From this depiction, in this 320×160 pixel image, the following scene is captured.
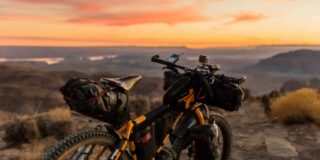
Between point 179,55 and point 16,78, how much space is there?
168 metres

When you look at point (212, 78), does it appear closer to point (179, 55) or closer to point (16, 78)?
point (179, 55)

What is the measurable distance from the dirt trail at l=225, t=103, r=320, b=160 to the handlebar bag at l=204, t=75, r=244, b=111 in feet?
9.25

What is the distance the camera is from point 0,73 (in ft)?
552

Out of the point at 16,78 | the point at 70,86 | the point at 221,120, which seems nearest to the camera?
the point at 70,86

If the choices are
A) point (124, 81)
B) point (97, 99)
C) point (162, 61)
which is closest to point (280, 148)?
point (162, 61)

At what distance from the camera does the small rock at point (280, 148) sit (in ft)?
24.3

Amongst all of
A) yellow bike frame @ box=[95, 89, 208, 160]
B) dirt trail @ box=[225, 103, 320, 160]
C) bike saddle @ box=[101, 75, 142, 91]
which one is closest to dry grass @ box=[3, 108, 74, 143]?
dirt trail @ box=[225, 103, 320, 160]

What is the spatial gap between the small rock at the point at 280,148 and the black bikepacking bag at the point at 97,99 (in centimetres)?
448

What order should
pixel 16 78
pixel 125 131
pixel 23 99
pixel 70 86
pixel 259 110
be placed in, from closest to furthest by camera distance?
pixel 70 86, pixel 125 131, pixel 259 110, pixel 23 99, pixel 16 78

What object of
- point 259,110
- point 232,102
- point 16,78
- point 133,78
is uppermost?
point 133,78

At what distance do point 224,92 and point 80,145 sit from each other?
5.45ft

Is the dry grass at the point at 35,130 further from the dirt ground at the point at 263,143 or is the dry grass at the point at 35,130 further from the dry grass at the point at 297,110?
the dry grass at the point at 297,110

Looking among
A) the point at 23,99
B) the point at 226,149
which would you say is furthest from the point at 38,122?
the point at 23,99

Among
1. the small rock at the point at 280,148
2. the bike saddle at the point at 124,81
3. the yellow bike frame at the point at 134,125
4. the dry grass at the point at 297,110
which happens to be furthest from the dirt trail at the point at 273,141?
the bike saddle at the point at 124,81
